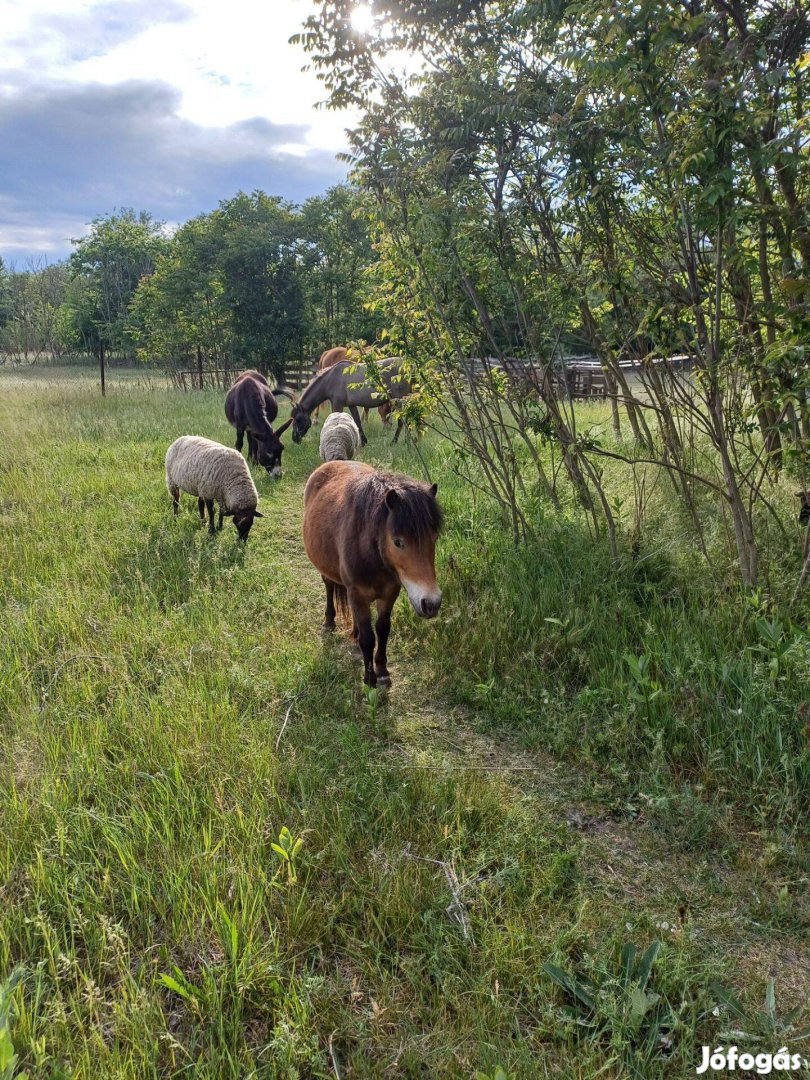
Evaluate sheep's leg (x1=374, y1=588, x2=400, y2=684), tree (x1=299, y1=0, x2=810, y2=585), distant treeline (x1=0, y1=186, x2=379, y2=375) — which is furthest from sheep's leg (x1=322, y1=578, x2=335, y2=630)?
distant treeline (x1=0, y1=186, x2=379, y2=375)

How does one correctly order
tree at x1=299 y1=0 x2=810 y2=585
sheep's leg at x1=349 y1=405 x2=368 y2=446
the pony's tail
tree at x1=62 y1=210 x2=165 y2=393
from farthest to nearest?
tree at x1=62 y1=210 x2=165 y2=393 → sheep's leg at x1=349 y1=405 x2=368 y2=446 → the pony's tail → tree at x1=299 y1=0 x2=810 y2=585

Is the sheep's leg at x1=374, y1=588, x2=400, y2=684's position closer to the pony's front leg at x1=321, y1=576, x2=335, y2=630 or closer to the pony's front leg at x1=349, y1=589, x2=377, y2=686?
the pony's front leg at x1=349, y1=589, x2=377, y2=686

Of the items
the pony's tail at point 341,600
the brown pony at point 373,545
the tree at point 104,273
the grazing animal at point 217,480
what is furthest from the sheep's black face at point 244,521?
the tree at point 104,273

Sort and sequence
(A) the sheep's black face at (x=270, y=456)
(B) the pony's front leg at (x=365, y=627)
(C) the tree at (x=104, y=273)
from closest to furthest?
(B) the pony's front leg at (x=365, y=627)
(A) the sheep's black face at (x=270, y=456)
(C) the tree at (x=104, y=273)

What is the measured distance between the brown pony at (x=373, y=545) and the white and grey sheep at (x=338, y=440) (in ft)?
13.3

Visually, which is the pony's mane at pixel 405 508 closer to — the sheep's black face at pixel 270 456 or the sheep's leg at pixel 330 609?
the sheep's leg at pixel 330 609

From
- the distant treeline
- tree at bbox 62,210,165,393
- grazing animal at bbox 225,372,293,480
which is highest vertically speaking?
tree at bbox 62,210,165,393

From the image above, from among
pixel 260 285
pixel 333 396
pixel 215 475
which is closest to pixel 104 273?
pixel 260 285

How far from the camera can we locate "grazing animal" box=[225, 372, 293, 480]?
10039 mm

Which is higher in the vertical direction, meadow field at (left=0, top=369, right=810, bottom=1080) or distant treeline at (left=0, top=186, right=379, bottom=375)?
distant treeline at (left=0, top=186, right=379, bottom=375)

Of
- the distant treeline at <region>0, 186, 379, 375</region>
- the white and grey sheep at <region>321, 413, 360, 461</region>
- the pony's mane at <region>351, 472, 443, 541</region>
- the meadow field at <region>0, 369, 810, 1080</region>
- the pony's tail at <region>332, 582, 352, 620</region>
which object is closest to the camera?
the meadow field at <region>0, 369, 810, 1080</region>

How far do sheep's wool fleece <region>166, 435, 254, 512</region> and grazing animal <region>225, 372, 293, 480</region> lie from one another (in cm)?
264

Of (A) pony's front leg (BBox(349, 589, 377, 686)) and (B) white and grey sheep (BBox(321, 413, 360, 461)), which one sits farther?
(B) white and grey sheep (BBox(321, 413, 360, 461))

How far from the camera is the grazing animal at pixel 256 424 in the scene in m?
10.0
